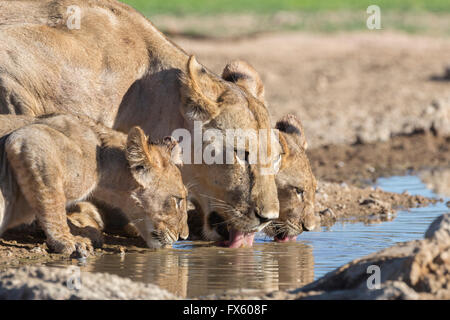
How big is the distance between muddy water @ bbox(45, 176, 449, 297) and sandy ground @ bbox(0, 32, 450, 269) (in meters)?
0.49

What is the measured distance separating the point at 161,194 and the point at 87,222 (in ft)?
3.10

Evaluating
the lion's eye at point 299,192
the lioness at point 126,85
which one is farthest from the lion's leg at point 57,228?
the lion's eye at point 299,192

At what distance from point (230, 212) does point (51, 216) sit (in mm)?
1626

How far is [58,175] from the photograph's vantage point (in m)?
8.63

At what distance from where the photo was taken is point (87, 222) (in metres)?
9.71

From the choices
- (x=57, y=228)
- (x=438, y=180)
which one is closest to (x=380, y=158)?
(x=438, y=180)

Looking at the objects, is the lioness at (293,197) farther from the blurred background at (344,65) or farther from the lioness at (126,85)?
the blurred background at (344,65)

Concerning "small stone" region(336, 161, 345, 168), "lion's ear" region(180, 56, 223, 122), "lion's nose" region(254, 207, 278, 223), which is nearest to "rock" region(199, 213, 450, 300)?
"lion's nose" region(254, 207, 278, 223)

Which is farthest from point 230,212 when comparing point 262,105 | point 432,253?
point 432,253

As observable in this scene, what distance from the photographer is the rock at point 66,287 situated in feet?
21.8

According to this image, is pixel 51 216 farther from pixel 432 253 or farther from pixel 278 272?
pixel 432 253

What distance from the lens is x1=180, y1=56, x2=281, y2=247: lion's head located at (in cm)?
903

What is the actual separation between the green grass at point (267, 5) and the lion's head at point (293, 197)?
24823mm

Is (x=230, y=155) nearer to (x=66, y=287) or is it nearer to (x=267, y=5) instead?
(x=66, y=287)
